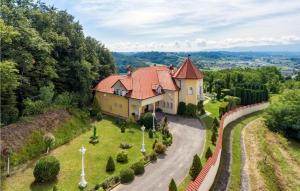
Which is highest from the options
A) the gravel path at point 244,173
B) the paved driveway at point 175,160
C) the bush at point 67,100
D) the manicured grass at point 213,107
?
the bush at point 67,100

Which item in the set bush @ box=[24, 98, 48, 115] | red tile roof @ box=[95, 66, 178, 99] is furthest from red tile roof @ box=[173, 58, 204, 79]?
bush @ box=[24, 98, 48, 115]

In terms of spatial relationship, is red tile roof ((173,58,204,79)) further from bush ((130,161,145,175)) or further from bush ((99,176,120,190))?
bush ((99,176,120,190))

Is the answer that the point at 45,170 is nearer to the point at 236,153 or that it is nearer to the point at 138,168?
the point at 138,168

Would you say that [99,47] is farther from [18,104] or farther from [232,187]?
[232,187]

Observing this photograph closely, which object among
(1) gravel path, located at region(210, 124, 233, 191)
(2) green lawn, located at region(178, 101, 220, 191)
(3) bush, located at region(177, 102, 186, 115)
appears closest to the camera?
(2) green lawn, located at region(178, 101, 220, 191)

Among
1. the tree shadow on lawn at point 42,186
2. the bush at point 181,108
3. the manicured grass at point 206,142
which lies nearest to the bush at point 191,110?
the bush at point 181,108

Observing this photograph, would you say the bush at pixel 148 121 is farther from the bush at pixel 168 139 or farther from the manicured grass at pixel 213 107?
the manicured grass at pixel 213 107
